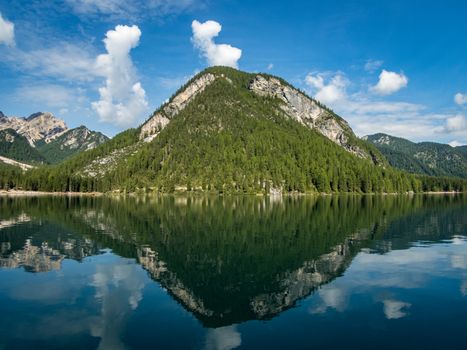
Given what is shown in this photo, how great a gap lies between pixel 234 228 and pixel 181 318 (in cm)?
4607

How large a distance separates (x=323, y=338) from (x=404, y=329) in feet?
18.5

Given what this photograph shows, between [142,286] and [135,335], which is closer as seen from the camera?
[135,335]

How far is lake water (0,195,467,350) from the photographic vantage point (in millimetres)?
23609

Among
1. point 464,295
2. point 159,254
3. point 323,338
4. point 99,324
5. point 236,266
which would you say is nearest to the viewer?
point 323,338

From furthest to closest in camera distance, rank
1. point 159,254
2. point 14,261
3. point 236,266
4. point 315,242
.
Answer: point 315,242 < point 159,254 < point 14,261 < point 236,266

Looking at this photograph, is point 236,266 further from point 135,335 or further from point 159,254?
point 135,335

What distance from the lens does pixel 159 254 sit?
1881 inches

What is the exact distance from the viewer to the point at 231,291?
32375mm

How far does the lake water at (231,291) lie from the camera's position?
23609 mm

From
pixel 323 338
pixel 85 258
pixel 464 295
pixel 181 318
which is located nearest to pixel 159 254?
pixel 85 258

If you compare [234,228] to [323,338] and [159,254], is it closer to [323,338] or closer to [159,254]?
[159,254]

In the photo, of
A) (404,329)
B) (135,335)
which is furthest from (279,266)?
(135,335)

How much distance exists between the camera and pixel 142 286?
113ft

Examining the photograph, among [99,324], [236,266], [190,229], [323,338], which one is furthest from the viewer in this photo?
[190,229]
